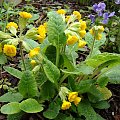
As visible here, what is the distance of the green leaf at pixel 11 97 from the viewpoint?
1922 mm

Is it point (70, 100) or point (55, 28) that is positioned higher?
point (55, 28)

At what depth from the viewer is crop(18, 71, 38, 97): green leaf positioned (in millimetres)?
1790

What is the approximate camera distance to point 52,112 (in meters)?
1.86

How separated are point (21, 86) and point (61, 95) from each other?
0.68 feet

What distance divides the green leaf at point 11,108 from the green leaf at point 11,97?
103mm

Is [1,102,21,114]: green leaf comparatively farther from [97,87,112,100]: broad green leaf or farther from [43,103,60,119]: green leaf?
[97,87,112,100]: broad green leaf

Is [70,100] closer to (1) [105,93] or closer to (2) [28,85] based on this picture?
(2) [28,85]

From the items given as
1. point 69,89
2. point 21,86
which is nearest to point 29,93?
point 21,86

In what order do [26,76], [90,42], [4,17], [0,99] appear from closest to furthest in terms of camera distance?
1. [26,76]
2. [0,99]
3. [90,42]
4. [4,17]

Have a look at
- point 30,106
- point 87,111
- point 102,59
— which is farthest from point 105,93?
point 30,106

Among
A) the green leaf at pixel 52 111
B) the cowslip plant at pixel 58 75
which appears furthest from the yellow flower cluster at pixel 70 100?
the green leaf at pixel 52 111

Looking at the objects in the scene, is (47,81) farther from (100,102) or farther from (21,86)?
(100,102)

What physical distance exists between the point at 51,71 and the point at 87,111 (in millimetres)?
298

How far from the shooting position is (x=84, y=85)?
1878mm
